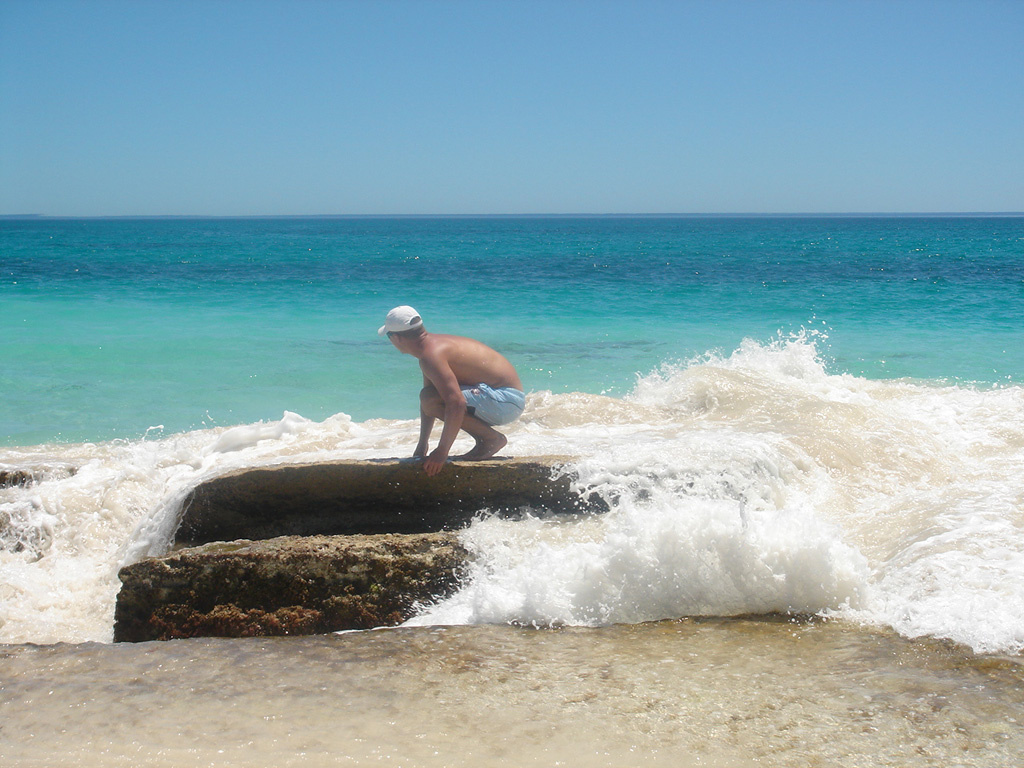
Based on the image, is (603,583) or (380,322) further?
(380,322)

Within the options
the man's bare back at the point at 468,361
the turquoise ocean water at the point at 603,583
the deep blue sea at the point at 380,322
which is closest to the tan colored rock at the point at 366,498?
the turquoise ocean water at the point at 603,583

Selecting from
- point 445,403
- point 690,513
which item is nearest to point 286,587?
point 445,403

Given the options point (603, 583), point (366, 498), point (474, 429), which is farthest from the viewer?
point (474, 429)

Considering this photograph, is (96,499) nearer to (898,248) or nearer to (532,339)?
(532,339)

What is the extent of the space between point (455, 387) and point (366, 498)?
2.83ft

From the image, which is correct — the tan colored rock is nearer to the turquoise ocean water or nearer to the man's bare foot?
the turquoise ocean water

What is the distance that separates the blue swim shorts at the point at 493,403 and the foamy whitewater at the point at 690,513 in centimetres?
55

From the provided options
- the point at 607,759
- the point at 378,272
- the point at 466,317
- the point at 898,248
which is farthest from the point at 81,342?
the point at 898,248

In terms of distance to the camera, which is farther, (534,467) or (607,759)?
(534,467)

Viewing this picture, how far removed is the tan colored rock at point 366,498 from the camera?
15.6 feet

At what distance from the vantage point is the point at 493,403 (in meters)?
5.06

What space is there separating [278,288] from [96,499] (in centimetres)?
1881

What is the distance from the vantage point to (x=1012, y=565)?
3852 millimetres

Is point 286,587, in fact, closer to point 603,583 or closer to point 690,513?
point 603,583
